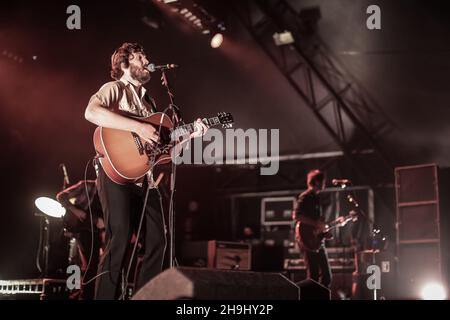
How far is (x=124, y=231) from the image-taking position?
3.54 meters

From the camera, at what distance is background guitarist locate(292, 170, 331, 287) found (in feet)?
24.7

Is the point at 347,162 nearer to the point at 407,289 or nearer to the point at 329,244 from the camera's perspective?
the point at 329,244

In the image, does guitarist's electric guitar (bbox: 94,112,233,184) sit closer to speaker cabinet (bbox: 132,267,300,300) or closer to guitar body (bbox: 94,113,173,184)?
guitar body (bbox: 94,113,173,184)

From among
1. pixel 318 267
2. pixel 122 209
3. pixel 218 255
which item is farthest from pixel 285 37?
pixel 122 209

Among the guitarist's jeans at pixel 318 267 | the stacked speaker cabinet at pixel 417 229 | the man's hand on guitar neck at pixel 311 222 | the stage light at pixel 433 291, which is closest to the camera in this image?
the guitarist's jeans at pixel 318 267

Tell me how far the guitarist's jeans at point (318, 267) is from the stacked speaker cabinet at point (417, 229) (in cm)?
204

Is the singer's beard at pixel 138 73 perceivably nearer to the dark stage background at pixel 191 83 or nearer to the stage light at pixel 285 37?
the dark stage background at pixel 191 83

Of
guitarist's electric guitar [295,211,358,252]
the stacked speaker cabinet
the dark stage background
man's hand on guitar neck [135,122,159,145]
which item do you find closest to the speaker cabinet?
man's hand on guitar neck [135,122,159,145]

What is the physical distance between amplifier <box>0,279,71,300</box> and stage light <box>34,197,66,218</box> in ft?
3.44

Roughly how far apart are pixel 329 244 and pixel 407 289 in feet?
6.68

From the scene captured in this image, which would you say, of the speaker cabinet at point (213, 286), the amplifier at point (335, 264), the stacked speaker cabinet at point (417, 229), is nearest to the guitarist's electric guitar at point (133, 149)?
the speaker cabinet at point (213, 286)

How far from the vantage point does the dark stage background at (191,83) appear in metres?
8.12

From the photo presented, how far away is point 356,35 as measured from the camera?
1130 cm

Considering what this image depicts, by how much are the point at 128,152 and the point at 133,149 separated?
0.05 meters
